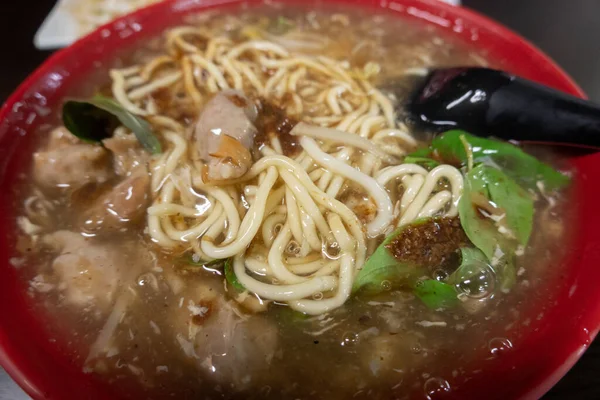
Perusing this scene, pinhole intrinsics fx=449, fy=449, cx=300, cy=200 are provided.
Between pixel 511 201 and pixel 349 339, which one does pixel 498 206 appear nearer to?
pixel 511 201

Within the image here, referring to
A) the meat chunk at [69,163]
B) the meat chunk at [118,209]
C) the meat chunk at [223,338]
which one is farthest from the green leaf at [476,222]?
the meat chunk at [69,163]

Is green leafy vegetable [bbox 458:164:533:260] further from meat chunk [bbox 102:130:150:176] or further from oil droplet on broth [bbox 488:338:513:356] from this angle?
meat chunk [bbox 102:130:150:176]

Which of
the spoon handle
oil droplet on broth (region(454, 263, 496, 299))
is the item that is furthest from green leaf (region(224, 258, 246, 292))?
the spoon handle

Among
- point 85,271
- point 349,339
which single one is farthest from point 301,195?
point 85,271

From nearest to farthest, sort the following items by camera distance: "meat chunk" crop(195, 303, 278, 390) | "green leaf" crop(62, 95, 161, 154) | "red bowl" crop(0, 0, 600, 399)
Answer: "red bowl" crop(0, 0, 600, 399)
"meat chunk" crop(195, 303, 278, 390)
"green leaf" crop(62, 95, 161, 154)

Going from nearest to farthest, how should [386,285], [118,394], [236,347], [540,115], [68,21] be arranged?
[118,394], [236,347], [386,285], [540,115], [68,21]

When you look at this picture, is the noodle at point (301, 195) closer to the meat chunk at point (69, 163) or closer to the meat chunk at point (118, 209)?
the meat chunk at point (118, 209)
